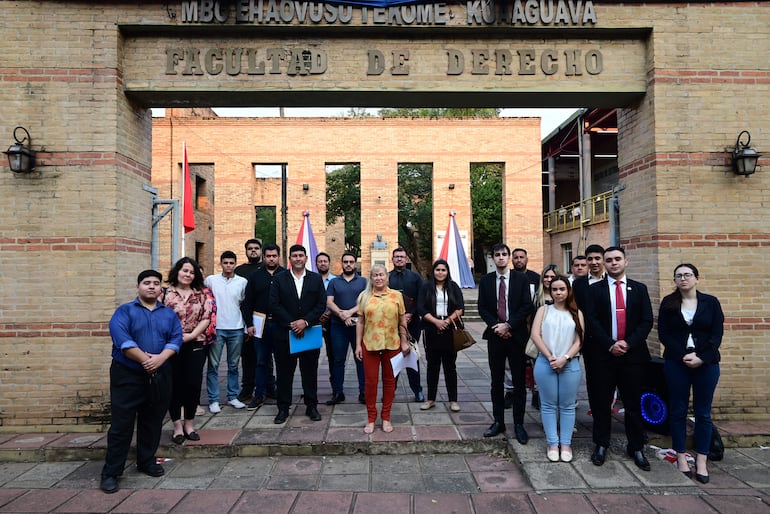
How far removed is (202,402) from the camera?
603cm

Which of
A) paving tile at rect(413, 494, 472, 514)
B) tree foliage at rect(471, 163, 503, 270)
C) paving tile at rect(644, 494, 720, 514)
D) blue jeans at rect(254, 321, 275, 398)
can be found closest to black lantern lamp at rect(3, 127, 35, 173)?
blue jeans at rect(254, 321, 275, 398)

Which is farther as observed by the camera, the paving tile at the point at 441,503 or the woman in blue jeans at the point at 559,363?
the woman in blue jeans at the point at 559,363

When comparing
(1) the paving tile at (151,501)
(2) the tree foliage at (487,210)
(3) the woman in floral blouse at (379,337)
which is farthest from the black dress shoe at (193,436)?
(2) the tree foliage at (487,210)

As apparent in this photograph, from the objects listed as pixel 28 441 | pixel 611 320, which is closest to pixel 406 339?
pixel 611 320

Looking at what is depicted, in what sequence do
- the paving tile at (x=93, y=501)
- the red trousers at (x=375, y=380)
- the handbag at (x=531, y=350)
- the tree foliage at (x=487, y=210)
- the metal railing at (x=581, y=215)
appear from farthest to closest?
the tree foliage at (x=487, y=210) → the metal railing at (x=581, y=215) → the red trousers at (x=375, y=380) → the handbag at (x=531, y=350) → the paving tile at (x=93, y=501)

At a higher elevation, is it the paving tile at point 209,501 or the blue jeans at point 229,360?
the blue jeans at point 229,360

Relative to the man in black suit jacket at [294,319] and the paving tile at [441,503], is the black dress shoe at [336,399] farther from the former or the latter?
the paving tile at [441,503]

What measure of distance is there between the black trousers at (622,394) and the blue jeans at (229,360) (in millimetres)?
4219

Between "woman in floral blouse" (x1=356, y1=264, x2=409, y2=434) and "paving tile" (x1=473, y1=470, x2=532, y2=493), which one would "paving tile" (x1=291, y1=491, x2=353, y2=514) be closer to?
"woman in floral blouse" (x1=356, y1=264, x2=409, y2=434)

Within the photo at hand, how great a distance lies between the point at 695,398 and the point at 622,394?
2.09 feet

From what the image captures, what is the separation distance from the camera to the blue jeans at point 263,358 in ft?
19.2

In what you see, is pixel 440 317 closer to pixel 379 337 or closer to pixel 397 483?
pixel 379 337

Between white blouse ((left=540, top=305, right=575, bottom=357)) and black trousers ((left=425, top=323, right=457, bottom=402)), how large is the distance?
52.5 inches

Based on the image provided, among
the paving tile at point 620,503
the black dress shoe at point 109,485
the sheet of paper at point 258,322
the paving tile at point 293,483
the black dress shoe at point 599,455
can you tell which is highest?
the sheet of paper at point 258,322
